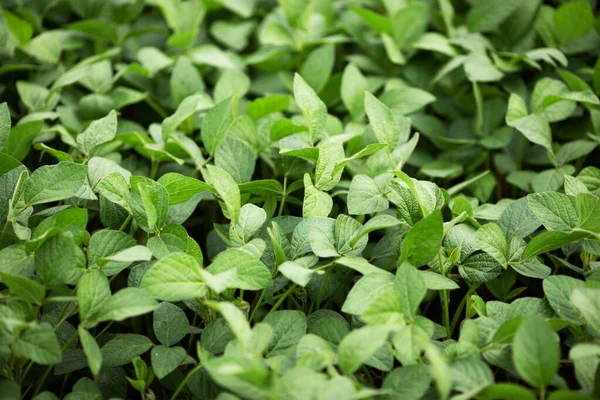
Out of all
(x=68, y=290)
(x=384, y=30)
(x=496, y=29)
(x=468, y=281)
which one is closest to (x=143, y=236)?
(x=68, y=290)

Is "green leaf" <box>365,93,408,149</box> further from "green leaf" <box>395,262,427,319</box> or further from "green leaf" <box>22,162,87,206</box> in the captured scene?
"green leaf" <box>22,162,87,206</box>

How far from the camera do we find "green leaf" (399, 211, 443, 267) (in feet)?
1.98

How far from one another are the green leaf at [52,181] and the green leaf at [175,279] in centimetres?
17

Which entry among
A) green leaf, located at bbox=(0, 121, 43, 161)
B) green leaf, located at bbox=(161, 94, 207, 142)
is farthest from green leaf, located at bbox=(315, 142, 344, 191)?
green leaf, located at bbox=(0, 121, 43, 161)

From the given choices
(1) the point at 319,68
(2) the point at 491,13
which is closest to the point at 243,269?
(1) the point at 319,68

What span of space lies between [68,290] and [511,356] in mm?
525

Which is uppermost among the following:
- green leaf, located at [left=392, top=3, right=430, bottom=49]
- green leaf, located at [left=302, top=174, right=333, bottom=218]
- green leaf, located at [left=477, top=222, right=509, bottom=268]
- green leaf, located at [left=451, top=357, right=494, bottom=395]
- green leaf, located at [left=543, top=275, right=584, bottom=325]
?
green leaf, located at [left=392, top=3, right=430, bottom=49]

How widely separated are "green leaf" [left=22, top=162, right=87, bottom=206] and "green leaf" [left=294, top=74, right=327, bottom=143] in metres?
0.29

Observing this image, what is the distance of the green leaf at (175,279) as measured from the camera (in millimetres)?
583

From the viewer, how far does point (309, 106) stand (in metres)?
0.75

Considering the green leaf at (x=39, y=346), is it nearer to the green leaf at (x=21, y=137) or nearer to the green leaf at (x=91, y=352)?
the green leaf at (x=91, y=352)

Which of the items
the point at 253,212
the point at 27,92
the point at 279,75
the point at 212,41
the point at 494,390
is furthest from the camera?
the point at 212,41

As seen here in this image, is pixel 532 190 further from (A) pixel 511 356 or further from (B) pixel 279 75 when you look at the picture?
(B) pixel 279 75

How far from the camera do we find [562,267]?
2.57 feet
